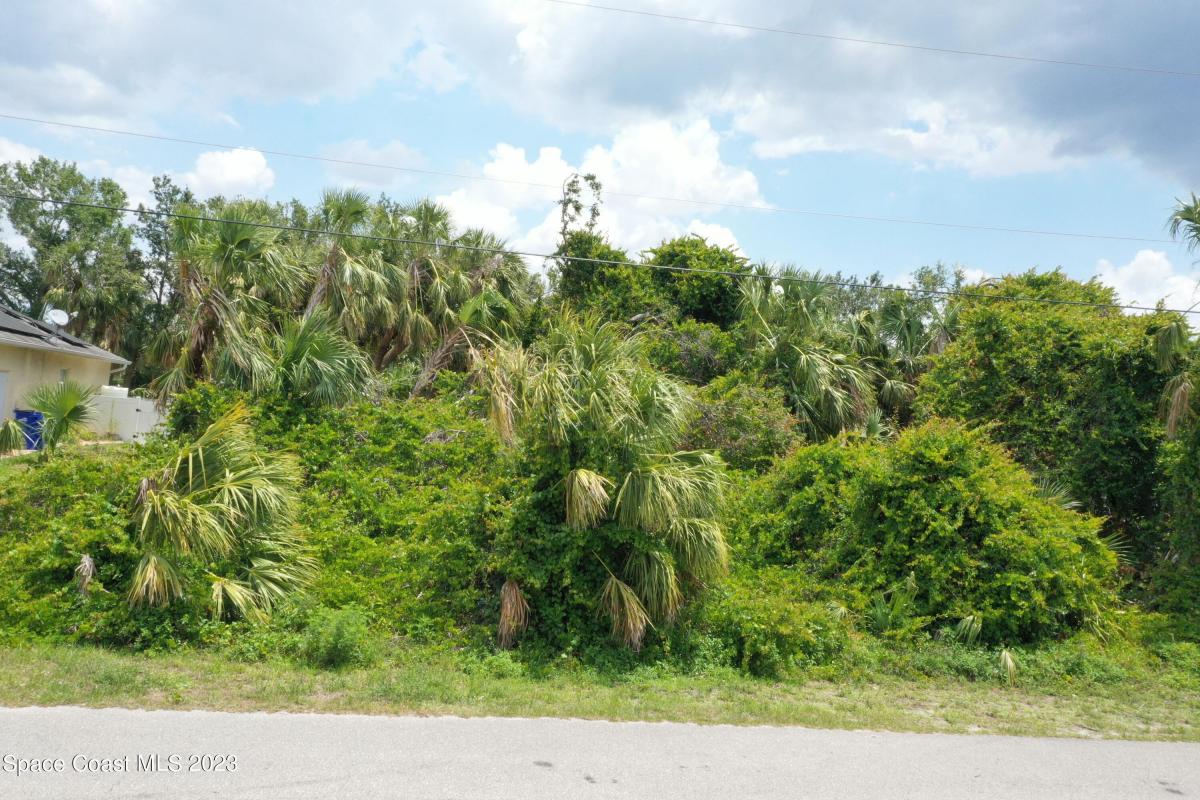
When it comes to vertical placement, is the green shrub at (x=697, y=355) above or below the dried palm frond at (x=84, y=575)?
above

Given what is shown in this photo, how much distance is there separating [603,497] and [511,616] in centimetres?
156

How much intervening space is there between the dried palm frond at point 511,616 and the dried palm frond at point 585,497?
90 centimetres

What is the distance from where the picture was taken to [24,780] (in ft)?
14.7

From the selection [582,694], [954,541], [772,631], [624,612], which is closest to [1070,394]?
[954,541]

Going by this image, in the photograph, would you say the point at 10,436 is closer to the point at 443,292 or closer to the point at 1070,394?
the point at 443,292

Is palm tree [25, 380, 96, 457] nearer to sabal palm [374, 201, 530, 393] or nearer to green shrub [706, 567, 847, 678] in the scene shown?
sabal palm [374, 201, 530, 393]

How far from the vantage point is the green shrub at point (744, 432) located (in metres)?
14.8

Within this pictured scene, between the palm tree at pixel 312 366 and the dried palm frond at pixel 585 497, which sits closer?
the dried palm frond at pixel 585 497

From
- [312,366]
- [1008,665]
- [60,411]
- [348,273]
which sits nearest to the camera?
[1008,665]

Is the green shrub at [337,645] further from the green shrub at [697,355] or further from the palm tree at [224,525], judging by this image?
the green shrub at [697,355]

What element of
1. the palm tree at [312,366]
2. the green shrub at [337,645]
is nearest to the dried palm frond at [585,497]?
the green shrub at [337,645]

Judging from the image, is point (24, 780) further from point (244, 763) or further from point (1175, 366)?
point (1175, 366)

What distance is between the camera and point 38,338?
22.7 meters

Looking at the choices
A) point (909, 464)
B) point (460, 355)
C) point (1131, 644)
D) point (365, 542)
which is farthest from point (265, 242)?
point (1131, 644)
